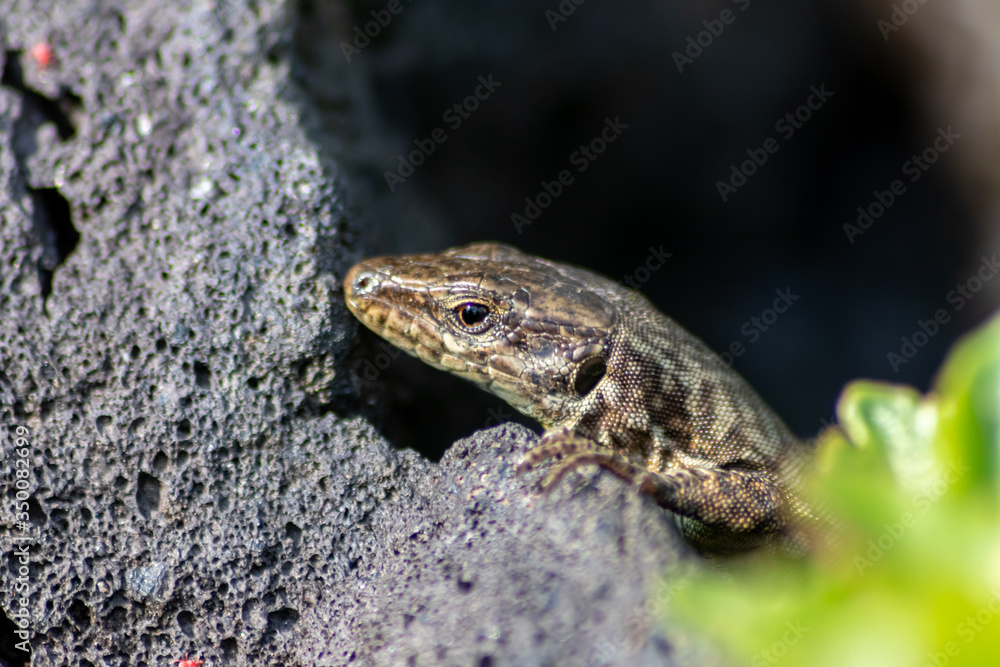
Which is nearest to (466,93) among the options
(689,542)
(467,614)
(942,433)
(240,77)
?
(240,77)

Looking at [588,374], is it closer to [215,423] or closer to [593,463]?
[593,463]

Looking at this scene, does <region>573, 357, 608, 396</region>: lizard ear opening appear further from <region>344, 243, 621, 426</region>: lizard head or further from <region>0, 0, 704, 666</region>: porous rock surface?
<region>0, 0, 704, 666</region>: porous rock surface

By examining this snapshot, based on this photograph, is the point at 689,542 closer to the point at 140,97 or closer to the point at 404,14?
the point at 140,97

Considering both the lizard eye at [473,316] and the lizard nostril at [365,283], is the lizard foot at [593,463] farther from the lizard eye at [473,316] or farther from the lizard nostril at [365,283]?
the lizard nostril at [365,283]

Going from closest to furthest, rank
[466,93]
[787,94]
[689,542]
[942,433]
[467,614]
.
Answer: [942,433], [467,614], [689,542], [466,93], [787,94]

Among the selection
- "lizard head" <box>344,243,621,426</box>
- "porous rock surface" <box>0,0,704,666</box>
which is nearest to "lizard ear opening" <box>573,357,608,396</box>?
"lizard head" <box>344,243,621,426</box>

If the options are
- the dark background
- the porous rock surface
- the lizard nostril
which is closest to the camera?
the porous rock surface
